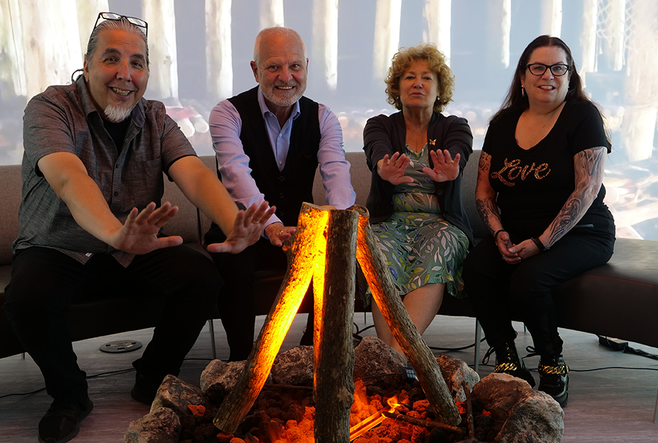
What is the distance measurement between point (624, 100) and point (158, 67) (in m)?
3.40

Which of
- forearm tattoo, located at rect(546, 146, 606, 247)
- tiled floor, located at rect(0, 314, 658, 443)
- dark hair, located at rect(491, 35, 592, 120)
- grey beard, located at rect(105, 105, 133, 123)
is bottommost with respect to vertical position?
tiled floor, located at rect(0, 314, 658, 443)

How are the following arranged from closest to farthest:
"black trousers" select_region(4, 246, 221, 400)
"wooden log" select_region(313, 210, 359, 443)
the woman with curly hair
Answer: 1. "wooden log" select_region(313, 210, 359, 443)
2. "black trousers" select_region(4, 246, 221, 400)
3. the woman with curly hair

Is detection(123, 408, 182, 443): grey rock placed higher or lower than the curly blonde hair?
lower

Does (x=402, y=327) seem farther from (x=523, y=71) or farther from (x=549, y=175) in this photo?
(x=523, y=71)

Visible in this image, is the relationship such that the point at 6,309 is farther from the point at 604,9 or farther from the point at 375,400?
the point at 604,9

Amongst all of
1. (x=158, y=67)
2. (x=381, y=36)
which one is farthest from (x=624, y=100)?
(x=158, y=67)

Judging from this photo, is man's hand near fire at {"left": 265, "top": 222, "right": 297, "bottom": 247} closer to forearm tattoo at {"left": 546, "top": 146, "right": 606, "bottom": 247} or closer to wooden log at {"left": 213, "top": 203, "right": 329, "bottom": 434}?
wooden log at {"left": 213, "top": 203, "right": 329, "bottom": 434}

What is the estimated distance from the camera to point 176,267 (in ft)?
6.39

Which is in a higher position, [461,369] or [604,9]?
[604,9]

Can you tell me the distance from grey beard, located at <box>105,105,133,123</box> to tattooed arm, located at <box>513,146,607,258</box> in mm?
1459

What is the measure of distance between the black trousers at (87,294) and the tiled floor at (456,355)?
17cm

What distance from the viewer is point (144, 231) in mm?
1293

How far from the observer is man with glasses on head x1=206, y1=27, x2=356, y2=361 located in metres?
2.17

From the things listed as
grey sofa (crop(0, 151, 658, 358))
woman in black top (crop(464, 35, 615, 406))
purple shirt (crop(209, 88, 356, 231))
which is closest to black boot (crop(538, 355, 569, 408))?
woman in black top (crop(464, 35, 615, 406))
